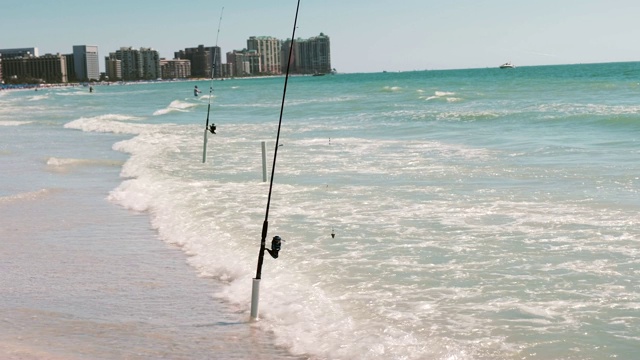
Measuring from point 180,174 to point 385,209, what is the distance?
234 inches

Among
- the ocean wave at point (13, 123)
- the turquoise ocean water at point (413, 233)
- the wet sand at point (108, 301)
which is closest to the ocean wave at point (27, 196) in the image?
the turquoise ocean water at point (413, 233)

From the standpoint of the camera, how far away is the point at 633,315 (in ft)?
20.8

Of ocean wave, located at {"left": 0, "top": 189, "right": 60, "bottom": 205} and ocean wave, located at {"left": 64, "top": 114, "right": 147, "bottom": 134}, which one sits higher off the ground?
ocean wave, located at {"left": 0, "top": 189, "right": 60, "bottom": 205}

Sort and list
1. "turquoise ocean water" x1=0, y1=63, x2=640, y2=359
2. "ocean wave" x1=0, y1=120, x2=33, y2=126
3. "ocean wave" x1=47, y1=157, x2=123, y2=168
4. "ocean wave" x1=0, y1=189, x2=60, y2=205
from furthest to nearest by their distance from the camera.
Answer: "ocean wave" x1=0, y1=120, x2=33, y2=126 < "ocean wave" x1=47, y1=157, x2=123, y2=168 < "ocean wave" x1=0, y1=189, x2=60, y2=205 < "turquoise ocean water" x1=0, y1=63, x2=640, y2=359

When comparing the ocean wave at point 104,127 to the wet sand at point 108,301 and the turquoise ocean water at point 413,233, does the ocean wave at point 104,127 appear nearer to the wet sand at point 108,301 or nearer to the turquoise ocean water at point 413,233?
the turquoise ocean water at point 413,233

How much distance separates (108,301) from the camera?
7.12 m

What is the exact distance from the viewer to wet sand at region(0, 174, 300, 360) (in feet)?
19.3

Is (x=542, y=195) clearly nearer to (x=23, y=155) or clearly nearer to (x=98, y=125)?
(x=23, y=155)

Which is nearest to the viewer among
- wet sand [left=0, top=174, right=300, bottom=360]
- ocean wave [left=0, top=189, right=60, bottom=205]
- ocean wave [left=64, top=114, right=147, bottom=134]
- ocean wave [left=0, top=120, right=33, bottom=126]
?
wet sand [left=0, top=174, right=300, bottom=360]

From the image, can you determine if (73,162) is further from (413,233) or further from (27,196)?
(413,233)

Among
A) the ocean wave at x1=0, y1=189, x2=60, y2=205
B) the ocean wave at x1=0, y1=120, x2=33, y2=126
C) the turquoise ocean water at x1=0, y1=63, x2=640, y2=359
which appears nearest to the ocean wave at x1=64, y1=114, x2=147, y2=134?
the ocean wave at x1=0, y1=120, x2=33, y2=126

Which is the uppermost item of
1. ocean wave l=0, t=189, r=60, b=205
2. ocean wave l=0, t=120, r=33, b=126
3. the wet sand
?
the wet sand

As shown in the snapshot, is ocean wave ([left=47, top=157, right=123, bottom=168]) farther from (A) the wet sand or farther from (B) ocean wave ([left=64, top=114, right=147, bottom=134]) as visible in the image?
(B) ocean wave ([left=64, top=114, right=147, bottom=134])

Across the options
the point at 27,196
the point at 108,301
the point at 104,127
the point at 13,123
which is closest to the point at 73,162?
the point at 27,196
